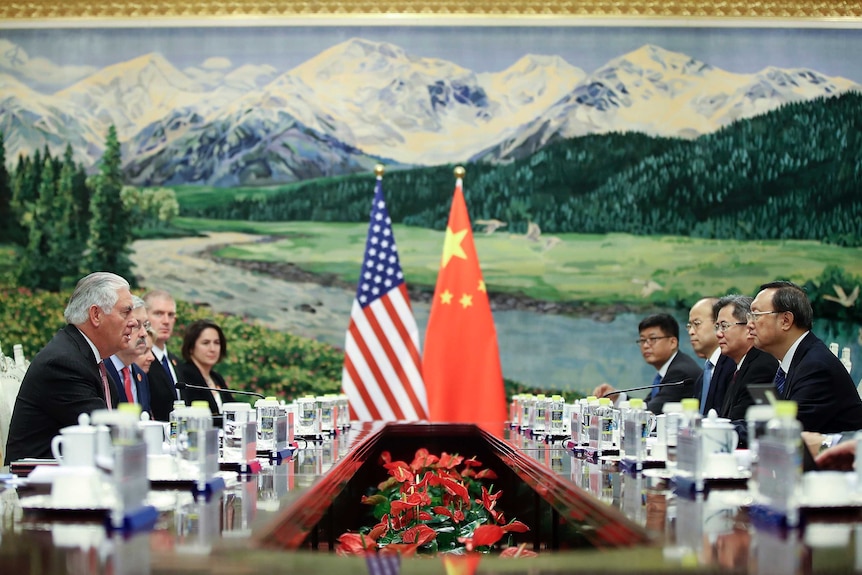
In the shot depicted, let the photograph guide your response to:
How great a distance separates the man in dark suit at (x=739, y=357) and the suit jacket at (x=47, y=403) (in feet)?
8.42

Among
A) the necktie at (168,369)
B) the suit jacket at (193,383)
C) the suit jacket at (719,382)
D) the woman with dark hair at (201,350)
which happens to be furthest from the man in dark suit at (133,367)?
the suit jacket at (719,382)

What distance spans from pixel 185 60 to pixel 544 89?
2695 mm

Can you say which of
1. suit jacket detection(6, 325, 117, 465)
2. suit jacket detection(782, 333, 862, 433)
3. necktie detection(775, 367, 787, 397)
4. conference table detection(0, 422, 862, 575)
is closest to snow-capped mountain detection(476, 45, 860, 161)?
necktie detection(775, 367, 787, 397)

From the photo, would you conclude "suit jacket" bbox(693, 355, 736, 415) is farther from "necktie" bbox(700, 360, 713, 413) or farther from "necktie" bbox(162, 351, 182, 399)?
"necktie" bbox(162, 351, 182, 399)

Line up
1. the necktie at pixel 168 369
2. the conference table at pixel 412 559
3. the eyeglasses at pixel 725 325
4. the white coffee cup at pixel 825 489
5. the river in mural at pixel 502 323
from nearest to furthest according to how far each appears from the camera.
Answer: the conference table at pixel 412 559 < the white coffee cup at pixel 825 489 < the eyeglasses at pixel 725 325 < the necktie at pixel 168 369 < the river in mural at pixel 502 323

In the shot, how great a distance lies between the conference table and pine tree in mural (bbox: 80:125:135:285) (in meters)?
5.01

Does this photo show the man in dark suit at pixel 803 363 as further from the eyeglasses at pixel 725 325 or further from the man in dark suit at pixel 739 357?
the eyeglasses at pixel 725 325

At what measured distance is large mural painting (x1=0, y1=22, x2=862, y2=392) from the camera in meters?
7.54

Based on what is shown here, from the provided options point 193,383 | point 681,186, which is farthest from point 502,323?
point 193,383

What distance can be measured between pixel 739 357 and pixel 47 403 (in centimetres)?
312

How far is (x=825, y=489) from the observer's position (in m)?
2.07

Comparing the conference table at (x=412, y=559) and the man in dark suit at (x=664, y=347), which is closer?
the conference table at (x=412, y=559)

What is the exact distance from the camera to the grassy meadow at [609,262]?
752 cm

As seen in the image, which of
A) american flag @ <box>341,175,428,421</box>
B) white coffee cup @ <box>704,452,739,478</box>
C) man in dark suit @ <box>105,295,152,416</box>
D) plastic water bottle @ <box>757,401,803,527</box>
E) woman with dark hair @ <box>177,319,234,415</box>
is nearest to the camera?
plastic water bottle @ <box>757,401,803,527</box>
